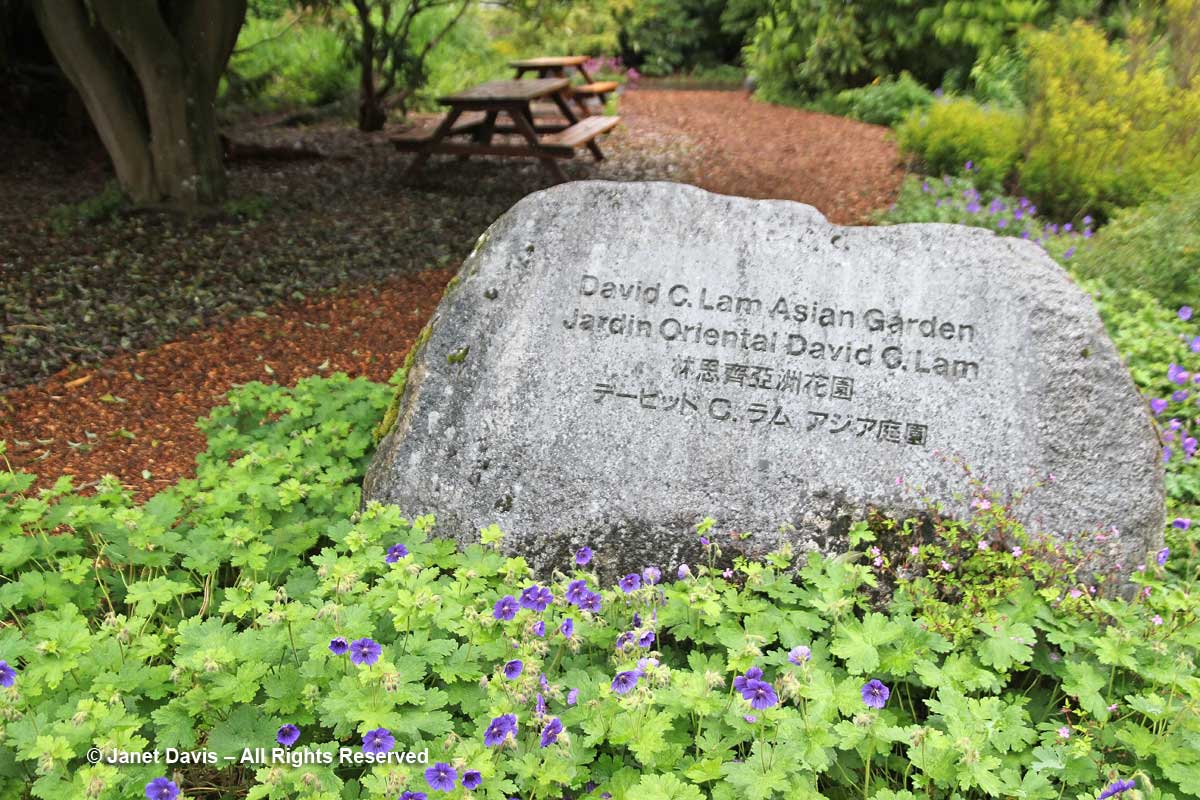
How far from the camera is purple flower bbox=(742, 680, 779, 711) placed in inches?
73.8

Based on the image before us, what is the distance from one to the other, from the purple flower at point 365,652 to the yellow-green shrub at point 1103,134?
23.2ft

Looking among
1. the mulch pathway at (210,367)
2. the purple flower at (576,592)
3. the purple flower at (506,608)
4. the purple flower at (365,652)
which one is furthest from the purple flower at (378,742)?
the mulch pathway at (210,367)

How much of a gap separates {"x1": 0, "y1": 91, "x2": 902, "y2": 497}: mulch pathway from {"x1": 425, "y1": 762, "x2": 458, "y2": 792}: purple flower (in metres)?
2.79

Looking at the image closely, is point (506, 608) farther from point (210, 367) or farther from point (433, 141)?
point (433, 141)

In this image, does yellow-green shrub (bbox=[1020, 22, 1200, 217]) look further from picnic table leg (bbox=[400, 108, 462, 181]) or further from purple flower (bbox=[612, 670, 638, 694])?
purple flower (bbox=[612, 670, 638, 694])

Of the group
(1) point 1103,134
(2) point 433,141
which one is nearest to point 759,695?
(1) point 1103,134

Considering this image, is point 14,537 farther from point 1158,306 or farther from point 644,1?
point 644,1

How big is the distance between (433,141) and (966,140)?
507cm

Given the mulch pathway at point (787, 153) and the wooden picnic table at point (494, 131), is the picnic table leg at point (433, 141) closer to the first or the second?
the wooden picnic table at point (494, 131)

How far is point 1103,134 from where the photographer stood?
6957 millimetres

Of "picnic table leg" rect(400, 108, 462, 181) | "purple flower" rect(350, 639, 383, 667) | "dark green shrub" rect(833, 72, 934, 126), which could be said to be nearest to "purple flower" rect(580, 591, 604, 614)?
"purple flower" rect(350, 639, 383, 667)

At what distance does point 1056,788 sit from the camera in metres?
2.20

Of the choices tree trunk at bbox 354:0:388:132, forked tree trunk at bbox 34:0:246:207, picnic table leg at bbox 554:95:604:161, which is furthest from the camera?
tree trunk at bbox 354:0:388:132

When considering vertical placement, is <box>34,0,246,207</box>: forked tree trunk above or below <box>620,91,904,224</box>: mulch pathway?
above
